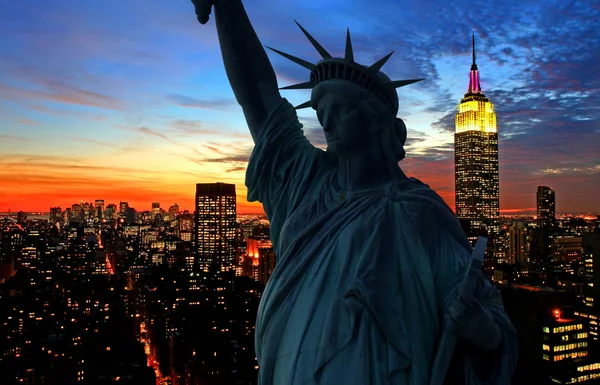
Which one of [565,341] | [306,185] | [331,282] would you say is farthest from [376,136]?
[565,341]

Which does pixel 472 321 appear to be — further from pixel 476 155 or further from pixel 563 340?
pixel 476 155

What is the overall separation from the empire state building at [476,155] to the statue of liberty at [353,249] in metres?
89.9

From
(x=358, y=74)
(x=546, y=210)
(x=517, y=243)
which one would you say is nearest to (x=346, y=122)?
(x=358, y=74)

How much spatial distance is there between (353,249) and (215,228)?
3507 inches

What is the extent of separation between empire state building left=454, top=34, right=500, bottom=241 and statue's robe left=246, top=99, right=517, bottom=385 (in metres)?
90.0

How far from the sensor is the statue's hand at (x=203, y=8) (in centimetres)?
246

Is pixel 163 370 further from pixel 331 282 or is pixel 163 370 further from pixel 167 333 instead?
pixel 331 282

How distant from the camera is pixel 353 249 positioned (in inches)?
92.0

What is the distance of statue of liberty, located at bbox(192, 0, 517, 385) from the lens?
7.06 ft

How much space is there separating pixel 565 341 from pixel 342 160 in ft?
113

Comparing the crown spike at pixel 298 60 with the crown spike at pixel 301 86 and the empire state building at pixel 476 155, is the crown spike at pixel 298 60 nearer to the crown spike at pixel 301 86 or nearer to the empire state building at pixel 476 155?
the crown spike at pixel 301 86

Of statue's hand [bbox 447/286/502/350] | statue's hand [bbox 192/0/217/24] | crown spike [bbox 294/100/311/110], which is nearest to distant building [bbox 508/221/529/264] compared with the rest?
crown spike [bbox 294/100/311/110]

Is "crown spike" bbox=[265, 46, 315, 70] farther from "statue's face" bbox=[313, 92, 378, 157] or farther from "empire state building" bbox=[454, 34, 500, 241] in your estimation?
"empire state building" bbox=[454, 34, 500, 241]

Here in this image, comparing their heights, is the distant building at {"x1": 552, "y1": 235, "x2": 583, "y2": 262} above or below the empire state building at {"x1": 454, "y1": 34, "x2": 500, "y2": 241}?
below
